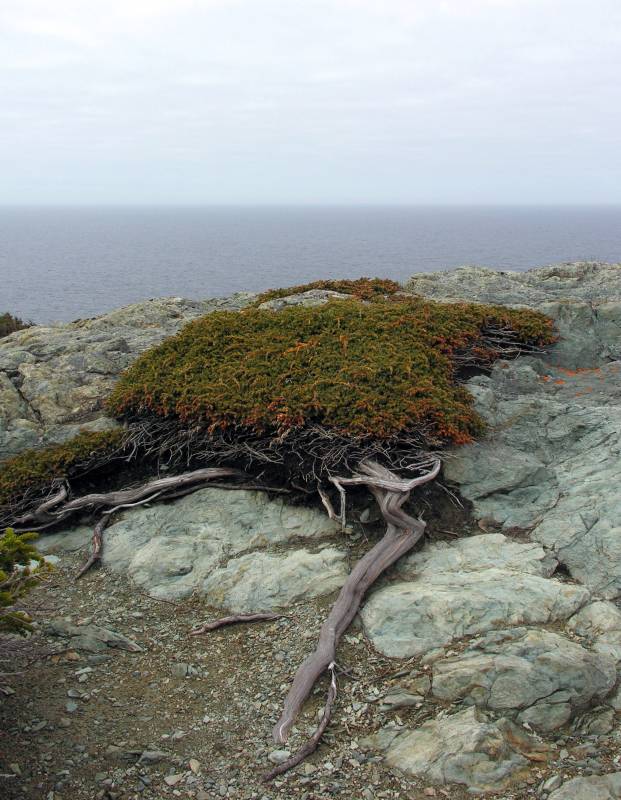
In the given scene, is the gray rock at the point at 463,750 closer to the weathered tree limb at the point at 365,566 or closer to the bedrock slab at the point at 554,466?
the weathered tree limb at the point at 365,566

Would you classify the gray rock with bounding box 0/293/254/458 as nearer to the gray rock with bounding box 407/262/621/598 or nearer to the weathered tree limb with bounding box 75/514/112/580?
the weathered tree limb with bounding box 75/514/112/580

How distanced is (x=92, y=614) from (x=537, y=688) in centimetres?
525

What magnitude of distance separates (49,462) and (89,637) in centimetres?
346

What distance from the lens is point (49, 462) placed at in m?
10.4

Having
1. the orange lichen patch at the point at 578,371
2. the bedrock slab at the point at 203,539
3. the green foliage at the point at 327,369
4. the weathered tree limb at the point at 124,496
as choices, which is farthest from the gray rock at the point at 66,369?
the orange lichen patch at the point at 578,371

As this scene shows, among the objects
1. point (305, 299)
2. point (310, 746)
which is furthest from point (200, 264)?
point (310, 746)

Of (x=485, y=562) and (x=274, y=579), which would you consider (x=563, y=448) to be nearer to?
(x=485, y=562)

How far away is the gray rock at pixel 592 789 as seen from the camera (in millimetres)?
5461

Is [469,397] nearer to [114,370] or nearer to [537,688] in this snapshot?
[537,688]

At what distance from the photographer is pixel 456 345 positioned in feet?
38.9

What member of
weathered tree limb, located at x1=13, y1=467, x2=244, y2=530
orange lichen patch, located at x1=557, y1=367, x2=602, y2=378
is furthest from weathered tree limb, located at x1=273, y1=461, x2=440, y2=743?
orange lichen patch, located at x1=557, y1=367, x2=602, y2=378

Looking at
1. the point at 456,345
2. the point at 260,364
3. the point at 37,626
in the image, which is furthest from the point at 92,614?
the point at 456,345

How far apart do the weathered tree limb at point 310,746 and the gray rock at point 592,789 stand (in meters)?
2.05

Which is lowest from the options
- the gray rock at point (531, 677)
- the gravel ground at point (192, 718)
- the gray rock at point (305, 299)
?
the gravel ground at point (192, 718)
